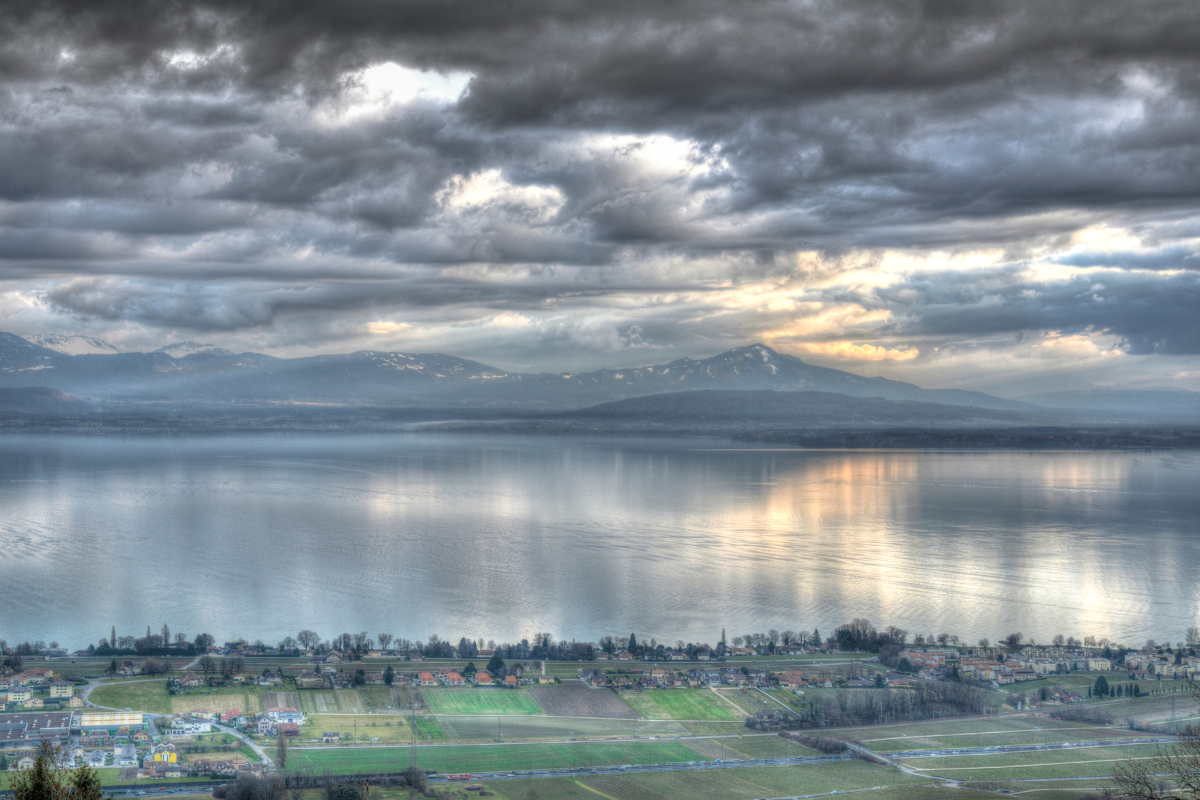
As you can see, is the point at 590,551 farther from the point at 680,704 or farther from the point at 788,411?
the point at 788,411

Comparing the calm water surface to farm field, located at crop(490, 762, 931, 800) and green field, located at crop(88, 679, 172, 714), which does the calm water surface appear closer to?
green field, located at crop(88, 679, 172, 714)

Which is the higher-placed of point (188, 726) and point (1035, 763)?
point (188, 726)

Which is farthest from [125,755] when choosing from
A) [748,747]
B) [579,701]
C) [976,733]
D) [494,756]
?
[976,733]

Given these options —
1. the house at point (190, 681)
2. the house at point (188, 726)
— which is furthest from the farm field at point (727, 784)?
the house at point (190, 681)

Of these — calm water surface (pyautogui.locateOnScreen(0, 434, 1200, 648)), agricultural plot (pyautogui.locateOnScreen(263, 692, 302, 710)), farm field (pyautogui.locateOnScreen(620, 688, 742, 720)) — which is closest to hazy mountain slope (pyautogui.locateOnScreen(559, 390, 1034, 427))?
calm water surface (pyautogui.locateOnScreen(0, 434, 1200, 648))

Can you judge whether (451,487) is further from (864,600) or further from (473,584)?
(864,600)

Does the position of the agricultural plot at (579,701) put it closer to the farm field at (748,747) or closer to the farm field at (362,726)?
the farm field at (748,747)
